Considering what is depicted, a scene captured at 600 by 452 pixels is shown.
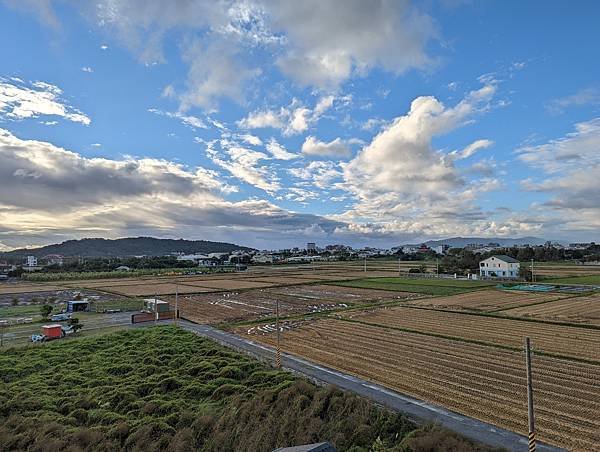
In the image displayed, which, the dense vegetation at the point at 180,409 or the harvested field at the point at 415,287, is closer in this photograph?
the dense vegetation at the point at 180,409

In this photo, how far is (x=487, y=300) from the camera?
1663 inches

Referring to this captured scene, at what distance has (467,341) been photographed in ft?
79.9

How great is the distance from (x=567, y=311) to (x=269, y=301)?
27.9m

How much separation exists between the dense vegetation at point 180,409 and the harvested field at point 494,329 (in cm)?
1322

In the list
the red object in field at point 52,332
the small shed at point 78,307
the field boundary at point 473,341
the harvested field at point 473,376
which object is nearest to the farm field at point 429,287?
the field boundary at point 473,341

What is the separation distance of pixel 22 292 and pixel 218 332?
48.2 metres

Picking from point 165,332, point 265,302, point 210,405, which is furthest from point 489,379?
point 265,302

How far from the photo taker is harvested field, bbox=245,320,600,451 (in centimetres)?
1302

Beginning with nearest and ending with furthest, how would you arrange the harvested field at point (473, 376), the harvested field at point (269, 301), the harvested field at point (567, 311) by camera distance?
1. the harvested field at point (473, 376)
2. the harvested field at point (567, 311)
3. the harvested field at point (269, 301)

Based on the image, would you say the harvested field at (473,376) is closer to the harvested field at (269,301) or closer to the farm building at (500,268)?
the harvested field at (269,301)

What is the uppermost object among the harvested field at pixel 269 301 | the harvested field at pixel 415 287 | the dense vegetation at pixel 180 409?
the harvested field at pixel 415 287

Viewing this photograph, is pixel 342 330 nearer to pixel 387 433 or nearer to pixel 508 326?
pixel 508 326

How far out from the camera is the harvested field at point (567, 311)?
31030 millimetres

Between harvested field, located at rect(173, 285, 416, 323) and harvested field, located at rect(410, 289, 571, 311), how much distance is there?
4.82 meters
